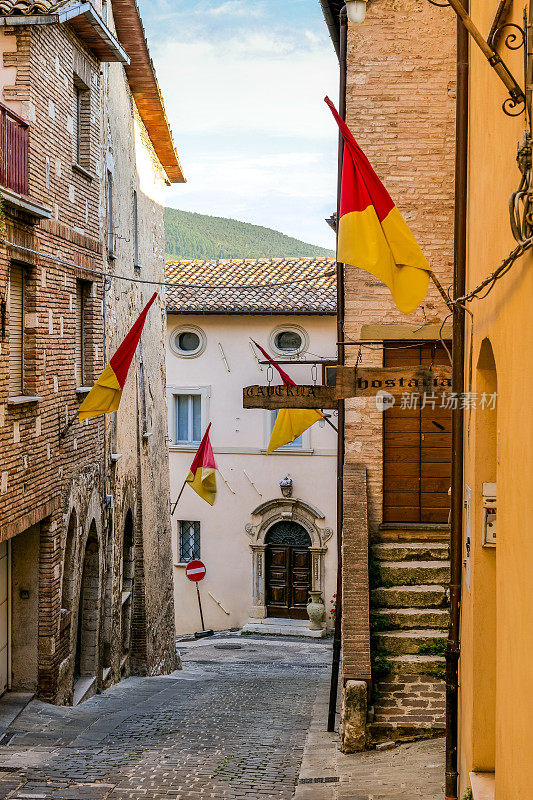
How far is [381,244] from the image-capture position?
6.79 metres

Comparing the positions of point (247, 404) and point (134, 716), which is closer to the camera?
point (247, 404)

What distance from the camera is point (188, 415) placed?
2794 cm

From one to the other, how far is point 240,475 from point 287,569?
293 cm

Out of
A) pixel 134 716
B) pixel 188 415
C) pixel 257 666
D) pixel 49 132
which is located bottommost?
pixel 257 666

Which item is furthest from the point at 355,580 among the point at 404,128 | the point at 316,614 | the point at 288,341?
the point at 288,341

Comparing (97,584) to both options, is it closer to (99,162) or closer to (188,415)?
(99,162)

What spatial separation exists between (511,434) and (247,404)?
263 inches

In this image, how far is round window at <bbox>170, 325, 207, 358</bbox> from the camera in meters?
27.5

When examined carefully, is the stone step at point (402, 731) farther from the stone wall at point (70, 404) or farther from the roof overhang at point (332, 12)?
the roof overhang at point (332, 12)

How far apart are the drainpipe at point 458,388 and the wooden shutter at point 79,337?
729cm

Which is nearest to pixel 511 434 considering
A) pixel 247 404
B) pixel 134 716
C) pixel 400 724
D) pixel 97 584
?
pixel 400 724

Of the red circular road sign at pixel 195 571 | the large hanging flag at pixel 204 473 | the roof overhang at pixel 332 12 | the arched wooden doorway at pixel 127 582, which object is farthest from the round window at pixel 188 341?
the roof overhang at pixel 332 12

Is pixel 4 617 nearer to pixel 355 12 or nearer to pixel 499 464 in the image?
pixel 355 12

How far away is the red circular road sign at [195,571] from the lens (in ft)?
85.5
